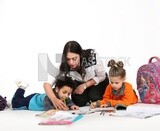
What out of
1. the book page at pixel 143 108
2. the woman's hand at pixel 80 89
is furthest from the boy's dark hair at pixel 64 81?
the book page at pixel 143 108

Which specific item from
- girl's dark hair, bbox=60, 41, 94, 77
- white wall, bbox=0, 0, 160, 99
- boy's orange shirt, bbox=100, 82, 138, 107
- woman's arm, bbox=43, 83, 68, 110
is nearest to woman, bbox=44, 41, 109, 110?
girl's dark hair, bbox=60, 41, 94, 77

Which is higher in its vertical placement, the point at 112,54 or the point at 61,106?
the point at 112,54

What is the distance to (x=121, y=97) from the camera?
2623 mm

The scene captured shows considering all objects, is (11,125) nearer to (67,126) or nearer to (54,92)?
(67,126)

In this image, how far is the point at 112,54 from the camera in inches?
146

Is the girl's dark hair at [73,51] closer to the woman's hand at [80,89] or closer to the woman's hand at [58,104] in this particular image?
the woman's hand at [80,89]

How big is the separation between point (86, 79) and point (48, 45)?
116 centimetres

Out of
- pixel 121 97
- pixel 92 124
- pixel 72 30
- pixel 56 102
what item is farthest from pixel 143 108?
pixel 72 30

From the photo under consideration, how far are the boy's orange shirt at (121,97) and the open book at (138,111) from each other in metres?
0.09

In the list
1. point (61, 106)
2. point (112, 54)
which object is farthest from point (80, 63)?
point (112, 54)

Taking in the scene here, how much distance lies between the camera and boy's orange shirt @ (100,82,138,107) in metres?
2.55

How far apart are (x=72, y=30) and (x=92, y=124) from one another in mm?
1895

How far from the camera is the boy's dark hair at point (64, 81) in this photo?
259 centimetres

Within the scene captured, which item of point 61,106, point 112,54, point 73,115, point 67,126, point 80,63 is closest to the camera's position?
point 67,126
